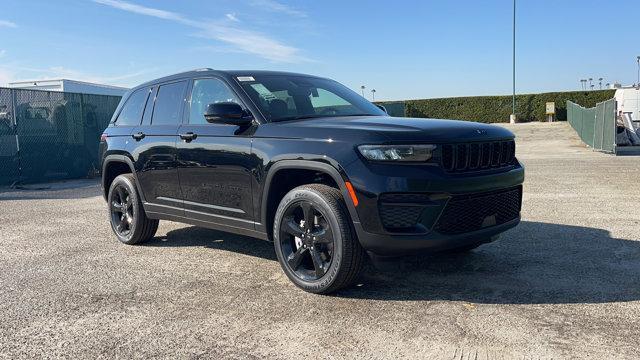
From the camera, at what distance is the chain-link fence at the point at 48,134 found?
12914 mm

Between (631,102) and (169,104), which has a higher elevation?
(631,102)

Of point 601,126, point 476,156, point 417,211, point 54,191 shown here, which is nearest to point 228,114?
point 417,211

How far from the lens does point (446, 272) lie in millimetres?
4684

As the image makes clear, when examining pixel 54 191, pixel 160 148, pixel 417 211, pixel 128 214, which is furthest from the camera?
pixel 54 191

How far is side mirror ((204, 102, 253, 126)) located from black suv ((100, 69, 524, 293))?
0.01 metres

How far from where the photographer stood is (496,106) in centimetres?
4216

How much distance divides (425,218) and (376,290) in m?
0.81

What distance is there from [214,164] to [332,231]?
1.47m

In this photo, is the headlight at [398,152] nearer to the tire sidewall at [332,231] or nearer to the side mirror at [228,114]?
the tire sidewall at [332,231]

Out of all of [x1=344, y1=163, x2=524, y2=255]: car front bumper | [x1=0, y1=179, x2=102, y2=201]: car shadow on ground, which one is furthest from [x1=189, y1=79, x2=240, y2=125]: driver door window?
[x1=0, y1=179, x2=102, y2=201]: car shadow on ground

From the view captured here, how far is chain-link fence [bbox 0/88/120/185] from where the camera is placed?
12914 millimetres

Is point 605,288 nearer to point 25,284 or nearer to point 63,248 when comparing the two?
point 25,284

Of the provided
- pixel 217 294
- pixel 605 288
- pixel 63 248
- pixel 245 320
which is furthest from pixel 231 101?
pixel 605 288

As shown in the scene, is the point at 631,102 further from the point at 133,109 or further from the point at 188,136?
the point at 188,136
